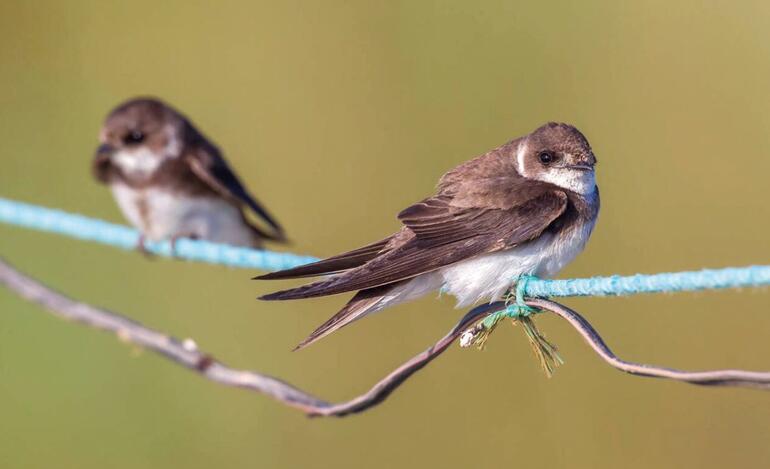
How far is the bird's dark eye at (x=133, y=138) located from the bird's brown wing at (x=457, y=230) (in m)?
1.53

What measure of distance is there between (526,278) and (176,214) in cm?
174

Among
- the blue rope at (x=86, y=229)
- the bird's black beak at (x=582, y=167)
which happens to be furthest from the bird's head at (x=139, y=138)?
the bird's black beak at (x=582, y=167)

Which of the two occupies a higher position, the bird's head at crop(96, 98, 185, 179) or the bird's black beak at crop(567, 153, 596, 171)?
the bird's black beak at crop(567, 153, 596, 171)

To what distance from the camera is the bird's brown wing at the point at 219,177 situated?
12.1 ft

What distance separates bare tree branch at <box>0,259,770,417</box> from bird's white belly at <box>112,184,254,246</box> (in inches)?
78.0

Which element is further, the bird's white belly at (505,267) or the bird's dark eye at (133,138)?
the bird's dark eye at (133,138)

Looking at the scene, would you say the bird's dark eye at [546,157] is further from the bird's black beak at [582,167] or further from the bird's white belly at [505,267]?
the bird's white belly at [505,267]

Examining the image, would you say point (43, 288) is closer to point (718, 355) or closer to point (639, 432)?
point (639, 432)

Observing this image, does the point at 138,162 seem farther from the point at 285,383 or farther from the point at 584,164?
the point at 285,383

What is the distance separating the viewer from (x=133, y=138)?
3.67m

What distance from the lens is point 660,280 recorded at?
1.52 m

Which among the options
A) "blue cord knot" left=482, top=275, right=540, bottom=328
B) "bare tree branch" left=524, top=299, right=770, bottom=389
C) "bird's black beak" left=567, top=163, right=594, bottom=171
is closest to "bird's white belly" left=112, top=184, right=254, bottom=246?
"bird's black beak" left=567, top=163, right=594, bottom=171

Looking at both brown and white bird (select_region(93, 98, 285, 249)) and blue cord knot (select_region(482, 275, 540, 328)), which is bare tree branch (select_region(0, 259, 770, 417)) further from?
brown and white bird (select_region(93, 98, 285, 249))

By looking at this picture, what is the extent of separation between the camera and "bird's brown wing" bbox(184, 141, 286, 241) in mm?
3676
